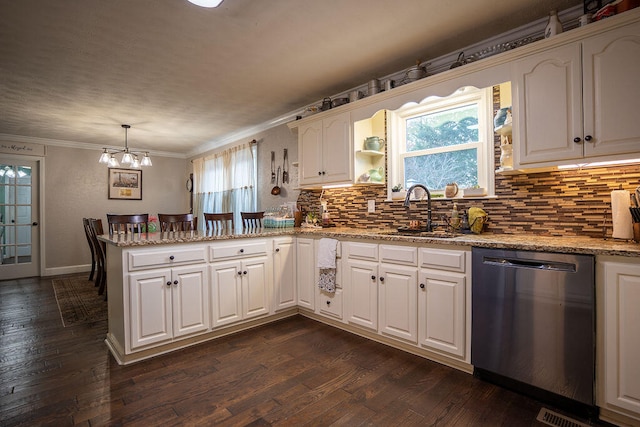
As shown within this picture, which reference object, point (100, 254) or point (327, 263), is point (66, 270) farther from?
point (327, 263)

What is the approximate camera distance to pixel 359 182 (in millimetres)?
3203

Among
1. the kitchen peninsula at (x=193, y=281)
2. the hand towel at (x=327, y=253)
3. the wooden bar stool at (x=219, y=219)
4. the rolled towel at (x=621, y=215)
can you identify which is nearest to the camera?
the rolled towel at (x=621, y=215)

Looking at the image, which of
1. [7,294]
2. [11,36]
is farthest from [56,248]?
[11,36]

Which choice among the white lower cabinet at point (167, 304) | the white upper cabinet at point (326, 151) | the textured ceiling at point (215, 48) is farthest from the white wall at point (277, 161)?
the white lower cabinet at point (167, 304)

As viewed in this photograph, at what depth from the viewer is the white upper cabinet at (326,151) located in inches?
127

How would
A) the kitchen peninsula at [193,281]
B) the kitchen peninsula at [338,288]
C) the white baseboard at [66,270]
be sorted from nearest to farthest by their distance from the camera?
the kitchen peninsula at [338,288] < the kitchen peninsula at [193,281] < the white baseboard at [66,270]

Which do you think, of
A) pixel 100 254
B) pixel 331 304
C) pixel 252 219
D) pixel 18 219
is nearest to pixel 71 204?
pixel 18 219

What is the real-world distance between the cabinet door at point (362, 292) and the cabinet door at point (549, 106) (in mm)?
1352

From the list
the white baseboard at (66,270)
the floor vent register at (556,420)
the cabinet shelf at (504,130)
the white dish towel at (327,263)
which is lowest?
the floor vent register at (556,420)

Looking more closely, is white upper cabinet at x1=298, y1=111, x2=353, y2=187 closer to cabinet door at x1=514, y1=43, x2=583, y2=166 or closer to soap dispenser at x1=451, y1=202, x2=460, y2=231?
soap dispenser at x1=451, y1=202, x2=460, y2=231

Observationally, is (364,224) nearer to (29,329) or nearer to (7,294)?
(29,329)

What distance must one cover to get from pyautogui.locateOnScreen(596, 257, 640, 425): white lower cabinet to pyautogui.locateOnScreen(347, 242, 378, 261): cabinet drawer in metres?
1.38

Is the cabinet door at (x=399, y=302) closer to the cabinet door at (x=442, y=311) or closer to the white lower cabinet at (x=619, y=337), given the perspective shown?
the cabinet door at (x=442, y=311)

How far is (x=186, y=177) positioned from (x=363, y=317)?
19.4 feet
